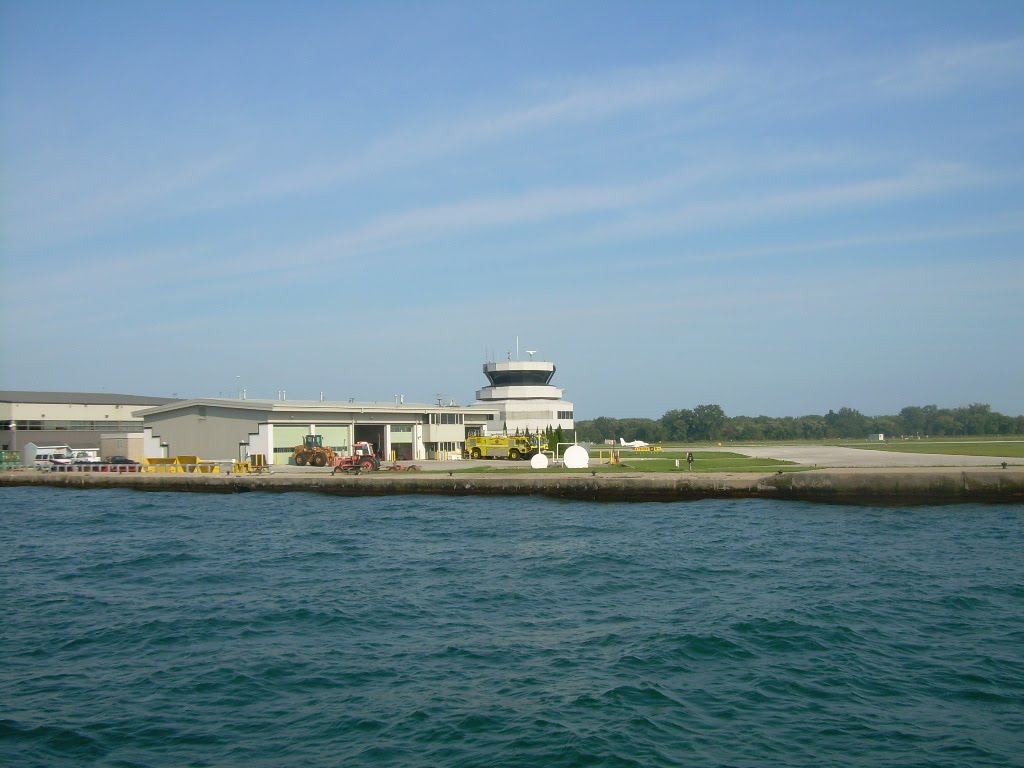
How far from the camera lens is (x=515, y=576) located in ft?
75.9

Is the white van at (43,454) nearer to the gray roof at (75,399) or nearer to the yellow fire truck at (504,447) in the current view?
the gray roof at (75,399)

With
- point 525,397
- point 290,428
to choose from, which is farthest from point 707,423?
point 290,428

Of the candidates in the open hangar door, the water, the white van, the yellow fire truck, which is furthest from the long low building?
the water

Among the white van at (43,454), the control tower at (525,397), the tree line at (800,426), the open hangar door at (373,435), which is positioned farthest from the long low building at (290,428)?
the tree line at (800,426)

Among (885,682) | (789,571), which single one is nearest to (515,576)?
(789,571)

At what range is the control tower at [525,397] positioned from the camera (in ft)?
297

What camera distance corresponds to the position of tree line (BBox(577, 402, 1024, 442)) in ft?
510

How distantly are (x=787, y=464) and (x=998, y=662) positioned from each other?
37560mm

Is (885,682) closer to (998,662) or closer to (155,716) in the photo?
(998,662)

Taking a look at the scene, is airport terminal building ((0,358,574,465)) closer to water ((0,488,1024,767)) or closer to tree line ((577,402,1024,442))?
water ((0,488,1024,767))

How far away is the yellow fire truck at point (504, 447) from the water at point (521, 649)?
117 feet

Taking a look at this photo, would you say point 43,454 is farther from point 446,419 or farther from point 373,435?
point 446,419

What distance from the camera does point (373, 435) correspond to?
70.8 m

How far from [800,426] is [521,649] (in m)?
161
